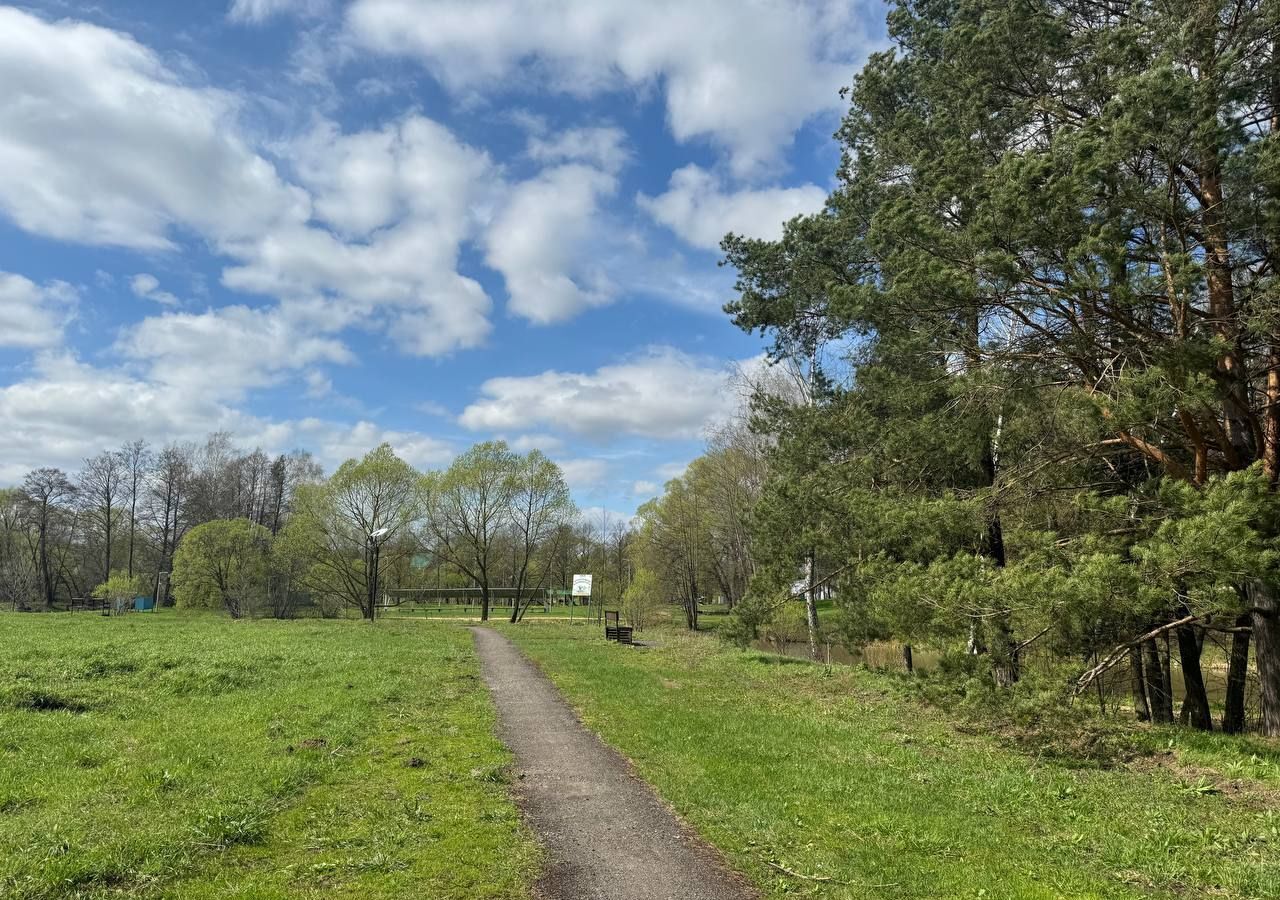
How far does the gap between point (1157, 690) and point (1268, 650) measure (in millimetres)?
4388

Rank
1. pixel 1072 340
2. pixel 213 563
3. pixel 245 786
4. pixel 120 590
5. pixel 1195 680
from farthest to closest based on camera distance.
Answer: pixel 120 590 < pixel 213 563 < pixel 1195 680 < pixel 1072 340 < pixel 245 786

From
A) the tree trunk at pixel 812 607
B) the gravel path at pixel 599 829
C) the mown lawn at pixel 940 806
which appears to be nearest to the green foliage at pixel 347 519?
the tree trunk at pixel 812 607

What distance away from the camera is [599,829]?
5895 mm

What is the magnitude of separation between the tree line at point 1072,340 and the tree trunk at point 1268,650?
0.03 meters

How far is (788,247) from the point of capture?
584 inches

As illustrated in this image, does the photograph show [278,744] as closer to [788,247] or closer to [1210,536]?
[1210,536]

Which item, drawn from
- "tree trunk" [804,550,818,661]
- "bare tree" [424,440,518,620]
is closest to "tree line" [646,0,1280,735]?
"tree trunk" [804,550,818,661]

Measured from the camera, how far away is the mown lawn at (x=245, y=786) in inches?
187

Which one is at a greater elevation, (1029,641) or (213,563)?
(213,563)

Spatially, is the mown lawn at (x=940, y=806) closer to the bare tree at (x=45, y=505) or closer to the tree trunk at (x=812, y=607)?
the tree trunk at (x=812, y=607)

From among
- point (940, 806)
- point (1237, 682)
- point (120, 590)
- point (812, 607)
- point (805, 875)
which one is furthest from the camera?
point (120, 590)

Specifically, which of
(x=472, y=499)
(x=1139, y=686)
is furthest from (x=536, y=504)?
(x=1139, y=686)

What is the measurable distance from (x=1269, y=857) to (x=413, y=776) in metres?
7.30

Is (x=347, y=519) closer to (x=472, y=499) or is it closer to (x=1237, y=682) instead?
(x=472, y=499)
